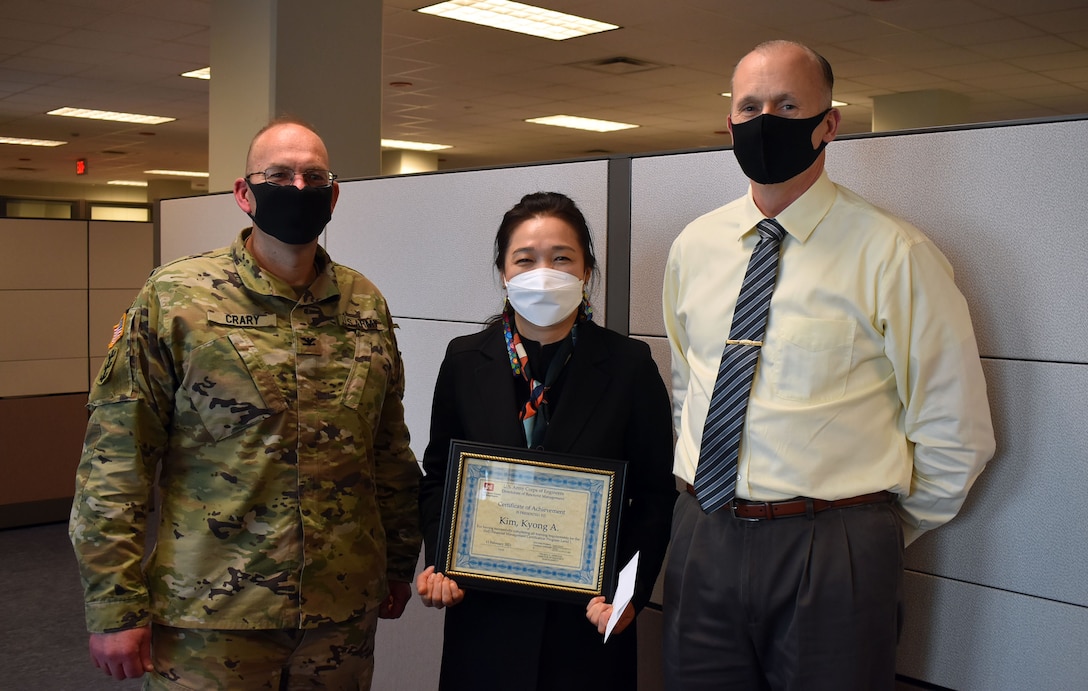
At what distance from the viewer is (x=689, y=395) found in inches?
69.2

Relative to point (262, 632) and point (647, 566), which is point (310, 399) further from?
point (647, 566)

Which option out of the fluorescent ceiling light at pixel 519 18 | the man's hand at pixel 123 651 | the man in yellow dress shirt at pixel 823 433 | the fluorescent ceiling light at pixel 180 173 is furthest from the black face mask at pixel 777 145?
the fluorescent ceiling light at pixel 180 173

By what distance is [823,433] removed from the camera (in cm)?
→ 155

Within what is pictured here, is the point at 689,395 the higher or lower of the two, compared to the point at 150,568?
higher

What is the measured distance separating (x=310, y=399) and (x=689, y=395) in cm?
71

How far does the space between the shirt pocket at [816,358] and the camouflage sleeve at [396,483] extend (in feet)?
2.77

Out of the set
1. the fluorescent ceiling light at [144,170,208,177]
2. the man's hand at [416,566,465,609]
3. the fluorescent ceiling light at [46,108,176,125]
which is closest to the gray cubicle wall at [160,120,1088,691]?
the man's hand at [416,566,465,609]

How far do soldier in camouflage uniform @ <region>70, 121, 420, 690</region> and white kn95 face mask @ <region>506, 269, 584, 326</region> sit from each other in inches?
14.4

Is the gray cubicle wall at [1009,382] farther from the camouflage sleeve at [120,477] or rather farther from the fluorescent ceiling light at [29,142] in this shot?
the fluorescent ceiling light at [29,142]

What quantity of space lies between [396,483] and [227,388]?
0.44 metres

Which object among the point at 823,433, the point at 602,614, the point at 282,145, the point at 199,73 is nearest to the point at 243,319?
the point at 282,145

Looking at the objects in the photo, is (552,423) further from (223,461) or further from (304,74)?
(304,74)

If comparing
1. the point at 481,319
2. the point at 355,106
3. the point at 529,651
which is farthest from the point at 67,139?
the point at 529,651

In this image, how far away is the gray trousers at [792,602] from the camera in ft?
4.99
